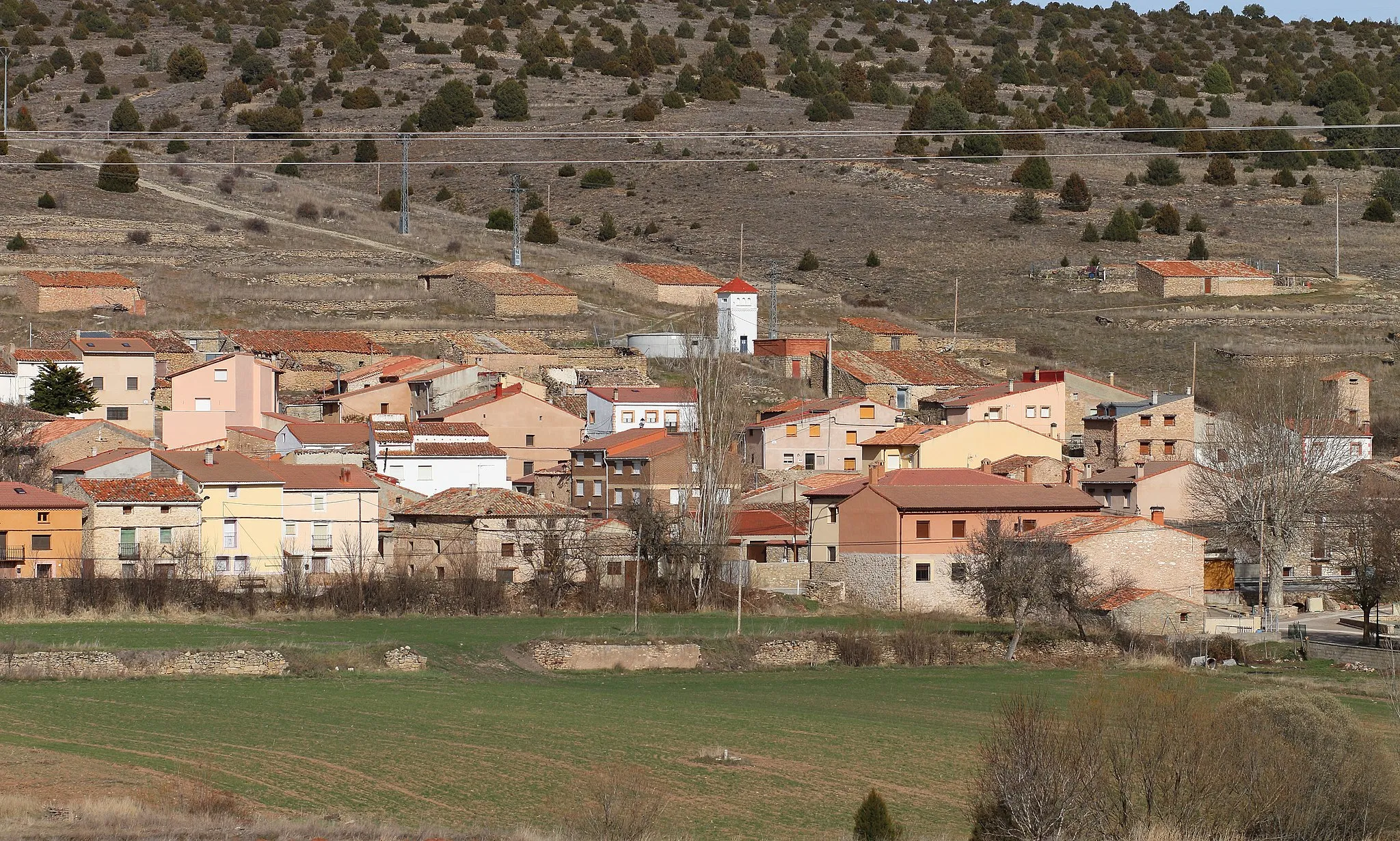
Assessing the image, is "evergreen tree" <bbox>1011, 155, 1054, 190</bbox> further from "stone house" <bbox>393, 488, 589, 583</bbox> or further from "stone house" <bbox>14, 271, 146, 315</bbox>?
"stone house" <bbox>393, 488, 589, 583</bbox>

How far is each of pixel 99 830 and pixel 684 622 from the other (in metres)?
23.0

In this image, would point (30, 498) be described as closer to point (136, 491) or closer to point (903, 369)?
point (136, 491)

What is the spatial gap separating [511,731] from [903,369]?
4280 cm

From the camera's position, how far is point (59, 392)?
186 feet

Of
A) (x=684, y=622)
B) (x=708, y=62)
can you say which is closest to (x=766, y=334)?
(x=684, y=622)

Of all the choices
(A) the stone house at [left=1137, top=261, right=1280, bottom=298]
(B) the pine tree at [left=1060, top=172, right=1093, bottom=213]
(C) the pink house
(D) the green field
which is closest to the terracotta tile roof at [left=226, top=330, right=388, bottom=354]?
(C) the pink house

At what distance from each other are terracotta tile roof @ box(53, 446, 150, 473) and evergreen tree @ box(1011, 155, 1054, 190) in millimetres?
67946

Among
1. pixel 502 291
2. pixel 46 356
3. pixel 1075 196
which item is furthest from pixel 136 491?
pixel 1075 196

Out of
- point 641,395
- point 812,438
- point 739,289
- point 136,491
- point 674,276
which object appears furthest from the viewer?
point 674,276

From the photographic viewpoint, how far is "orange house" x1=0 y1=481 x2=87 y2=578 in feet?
141

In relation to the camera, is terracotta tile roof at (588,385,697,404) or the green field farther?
terracotta tile roof at (588,385,697,404)

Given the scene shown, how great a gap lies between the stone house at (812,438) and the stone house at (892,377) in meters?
4.22

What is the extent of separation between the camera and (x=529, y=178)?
113 m

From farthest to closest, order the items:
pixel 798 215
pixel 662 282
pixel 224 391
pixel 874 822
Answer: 1. pixel 798 215
2. pixel 662 282
3. pixel 224 391
4. pixel 874 822
